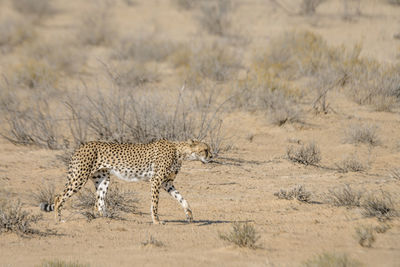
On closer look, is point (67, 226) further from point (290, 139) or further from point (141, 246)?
point (290, 139)

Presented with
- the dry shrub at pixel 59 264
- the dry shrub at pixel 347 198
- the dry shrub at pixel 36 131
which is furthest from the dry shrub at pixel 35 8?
the dry shrub at pixel 59 264

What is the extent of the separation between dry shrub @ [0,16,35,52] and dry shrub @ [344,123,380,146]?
1292 centimetres

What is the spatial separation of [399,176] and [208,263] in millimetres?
4652

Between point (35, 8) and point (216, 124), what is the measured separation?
50.4ft

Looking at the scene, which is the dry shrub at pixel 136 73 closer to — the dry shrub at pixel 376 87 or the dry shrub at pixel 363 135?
the dry shrub at pixel 376 87

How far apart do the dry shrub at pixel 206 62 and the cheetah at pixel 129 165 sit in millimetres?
8455

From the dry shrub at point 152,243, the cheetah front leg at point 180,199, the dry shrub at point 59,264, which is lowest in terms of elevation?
the cheetah front leg at point 180,199

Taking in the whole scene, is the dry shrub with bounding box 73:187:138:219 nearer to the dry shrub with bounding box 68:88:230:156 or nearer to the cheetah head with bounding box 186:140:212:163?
the cheetah head with bounding box 186:140:212:163

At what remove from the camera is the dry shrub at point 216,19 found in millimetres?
22797

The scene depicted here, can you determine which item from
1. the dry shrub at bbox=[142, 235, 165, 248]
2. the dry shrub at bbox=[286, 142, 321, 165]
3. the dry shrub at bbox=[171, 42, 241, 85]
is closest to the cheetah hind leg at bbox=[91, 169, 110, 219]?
the dry shrub at bbox=[142, 235, 165, 248]

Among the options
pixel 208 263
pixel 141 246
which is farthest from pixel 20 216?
pixel 208 263

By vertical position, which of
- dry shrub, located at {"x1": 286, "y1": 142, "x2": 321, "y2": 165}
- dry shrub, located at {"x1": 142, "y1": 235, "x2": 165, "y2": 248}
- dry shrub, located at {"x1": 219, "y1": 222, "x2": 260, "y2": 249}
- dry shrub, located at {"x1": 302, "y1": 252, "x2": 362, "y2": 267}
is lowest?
dry shrub, located at {"x1": 286, "y1": 142, "x2": 321, "y2": 165}

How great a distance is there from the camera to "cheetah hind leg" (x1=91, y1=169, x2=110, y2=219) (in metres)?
7.89

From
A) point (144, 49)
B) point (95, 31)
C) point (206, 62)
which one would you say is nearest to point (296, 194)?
point (206, 62)
